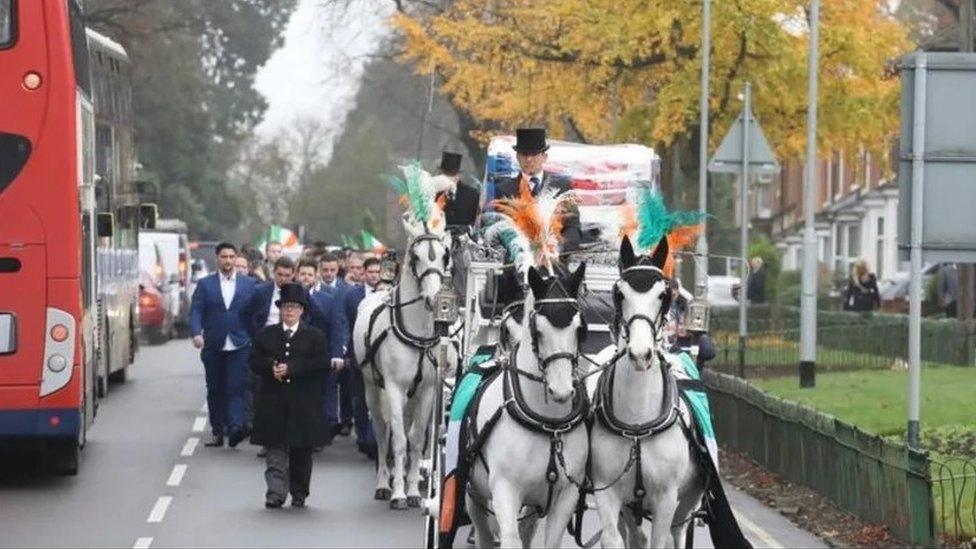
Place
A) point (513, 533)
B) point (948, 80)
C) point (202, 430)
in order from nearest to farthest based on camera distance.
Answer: point (513, 533)
point (948, 80)
point (202, 430)

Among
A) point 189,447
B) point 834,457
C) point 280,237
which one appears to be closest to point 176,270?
point 280,237

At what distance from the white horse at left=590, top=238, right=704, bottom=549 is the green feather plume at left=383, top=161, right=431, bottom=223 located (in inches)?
186

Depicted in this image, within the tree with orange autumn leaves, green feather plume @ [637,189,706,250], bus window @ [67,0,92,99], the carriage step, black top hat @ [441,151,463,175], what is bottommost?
the carriage step

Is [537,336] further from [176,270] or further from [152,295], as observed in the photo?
[176,270]

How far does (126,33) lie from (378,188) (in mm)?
54062

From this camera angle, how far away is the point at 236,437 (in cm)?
2456

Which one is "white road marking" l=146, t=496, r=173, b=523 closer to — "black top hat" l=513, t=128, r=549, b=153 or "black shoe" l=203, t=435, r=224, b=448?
"black shoe" l=203, t=435, r=224, b=448

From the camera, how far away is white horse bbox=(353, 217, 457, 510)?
18891 mm

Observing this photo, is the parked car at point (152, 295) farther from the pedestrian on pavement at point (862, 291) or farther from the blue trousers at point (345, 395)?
the blue trousers at point (345, 395)

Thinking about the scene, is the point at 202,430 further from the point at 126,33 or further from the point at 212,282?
the point at 126,33

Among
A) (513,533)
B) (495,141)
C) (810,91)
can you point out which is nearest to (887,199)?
(810,91)

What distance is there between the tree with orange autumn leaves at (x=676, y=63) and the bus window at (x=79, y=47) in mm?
15369

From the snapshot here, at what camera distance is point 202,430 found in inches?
1061

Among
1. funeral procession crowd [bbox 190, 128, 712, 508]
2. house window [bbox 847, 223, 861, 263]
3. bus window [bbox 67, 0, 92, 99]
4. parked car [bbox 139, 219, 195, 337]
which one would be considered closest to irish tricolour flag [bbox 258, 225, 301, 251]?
parked car [bbox 139, 219, 195, 337]
